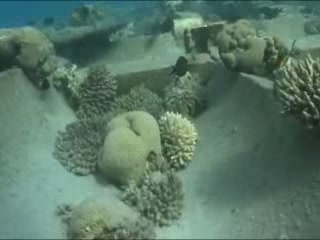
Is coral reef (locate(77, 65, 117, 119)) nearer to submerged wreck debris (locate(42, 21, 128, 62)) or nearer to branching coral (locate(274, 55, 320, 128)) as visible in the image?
branching coral (locate(274, 55, 320, 128))

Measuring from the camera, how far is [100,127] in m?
7.78

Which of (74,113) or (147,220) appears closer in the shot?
(147,220)

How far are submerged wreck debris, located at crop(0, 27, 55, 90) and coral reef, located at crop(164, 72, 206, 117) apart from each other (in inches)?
97.9

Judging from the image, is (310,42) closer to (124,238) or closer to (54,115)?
(54,115)

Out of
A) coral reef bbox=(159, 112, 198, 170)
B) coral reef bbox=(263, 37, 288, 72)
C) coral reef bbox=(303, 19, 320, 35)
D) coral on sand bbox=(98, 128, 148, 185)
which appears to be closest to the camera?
coral on sand bbox=(98, 128, 148, 185)

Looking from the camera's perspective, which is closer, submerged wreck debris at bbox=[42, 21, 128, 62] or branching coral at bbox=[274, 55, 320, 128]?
branching coral at bbox=[274, 55, 320, 128]

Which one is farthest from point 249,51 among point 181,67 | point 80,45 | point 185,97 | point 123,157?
point 80,45

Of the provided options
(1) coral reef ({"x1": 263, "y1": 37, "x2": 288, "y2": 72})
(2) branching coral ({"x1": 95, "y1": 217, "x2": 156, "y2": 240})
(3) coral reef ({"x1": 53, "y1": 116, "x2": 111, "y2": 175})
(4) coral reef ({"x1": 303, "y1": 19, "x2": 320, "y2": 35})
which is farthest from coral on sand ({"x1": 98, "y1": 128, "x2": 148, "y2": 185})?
(4) coral reef ({"x1": 303, "y1": 19, "x2": 320, "y2": 35})

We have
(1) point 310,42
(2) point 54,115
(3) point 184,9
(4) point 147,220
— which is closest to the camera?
(4) point 147,220

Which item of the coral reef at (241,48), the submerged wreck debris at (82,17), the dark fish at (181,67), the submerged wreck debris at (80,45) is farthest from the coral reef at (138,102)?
the submerged wreck debris at (82,17)

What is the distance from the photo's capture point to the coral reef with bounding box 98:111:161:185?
6504 millimetres

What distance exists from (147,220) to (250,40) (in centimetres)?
372

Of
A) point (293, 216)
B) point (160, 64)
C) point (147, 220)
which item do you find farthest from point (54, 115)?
point (293, 216)

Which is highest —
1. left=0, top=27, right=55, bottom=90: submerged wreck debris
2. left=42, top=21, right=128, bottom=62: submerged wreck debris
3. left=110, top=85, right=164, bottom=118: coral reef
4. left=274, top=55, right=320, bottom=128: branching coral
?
left=274, top=55, right=320, bottom=128: branching coral
